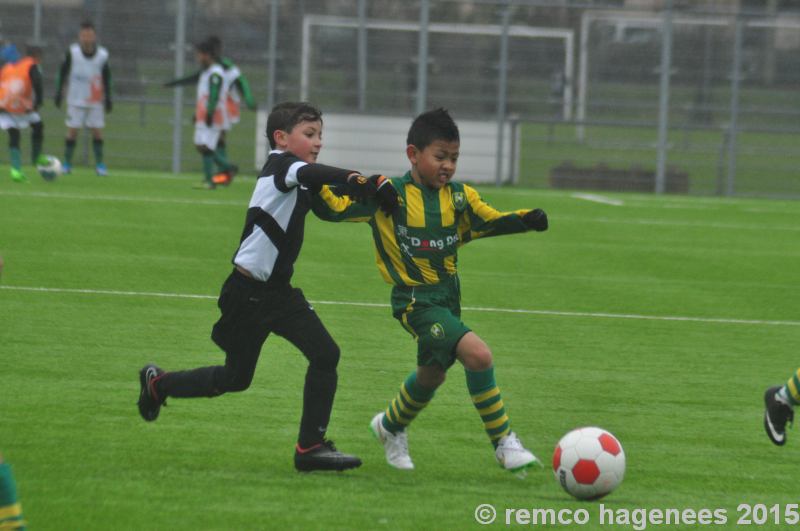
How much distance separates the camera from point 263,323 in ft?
18.7

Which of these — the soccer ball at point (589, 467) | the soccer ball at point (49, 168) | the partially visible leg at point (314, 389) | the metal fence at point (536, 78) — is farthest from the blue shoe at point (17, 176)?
the soccer ball at point (589, 467)

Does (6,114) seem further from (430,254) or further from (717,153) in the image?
(430,254)

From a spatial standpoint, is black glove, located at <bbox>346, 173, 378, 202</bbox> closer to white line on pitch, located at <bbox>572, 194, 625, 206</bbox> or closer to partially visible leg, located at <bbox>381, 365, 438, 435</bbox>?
partially visible leg, located at <bbox>381, 365, 438, 435</bbox>

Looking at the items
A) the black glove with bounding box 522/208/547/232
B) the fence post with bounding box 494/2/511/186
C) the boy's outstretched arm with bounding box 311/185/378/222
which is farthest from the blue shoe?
the black glove with bounding box 522/208/547/232

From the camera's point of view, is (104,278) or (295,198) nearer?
(295,198)

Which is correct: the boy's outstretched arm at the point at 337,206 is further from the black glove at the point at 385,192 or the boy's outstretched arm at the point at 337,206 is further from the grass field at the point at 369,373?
the grass field at the point at 369,373

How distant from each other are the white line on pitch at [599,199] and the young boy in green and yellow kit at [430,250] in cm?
1500

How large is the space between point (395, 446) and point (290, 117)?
1.50 meters

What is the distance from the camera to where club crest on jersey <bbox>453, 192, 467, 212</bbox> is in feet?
19.4

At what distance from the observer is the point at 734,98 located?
80.3 ft

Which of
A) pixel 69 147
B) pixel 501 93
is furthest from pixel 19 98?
pixel 501 93

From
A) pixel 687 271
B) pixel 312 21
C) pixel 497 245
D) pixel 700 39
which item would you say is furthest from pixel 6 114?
pixel 700 39

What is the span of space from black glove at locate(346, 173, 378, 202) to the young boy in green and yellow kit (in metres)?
0.56

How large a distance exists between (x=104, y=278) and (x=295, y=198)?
5728 millimetres
